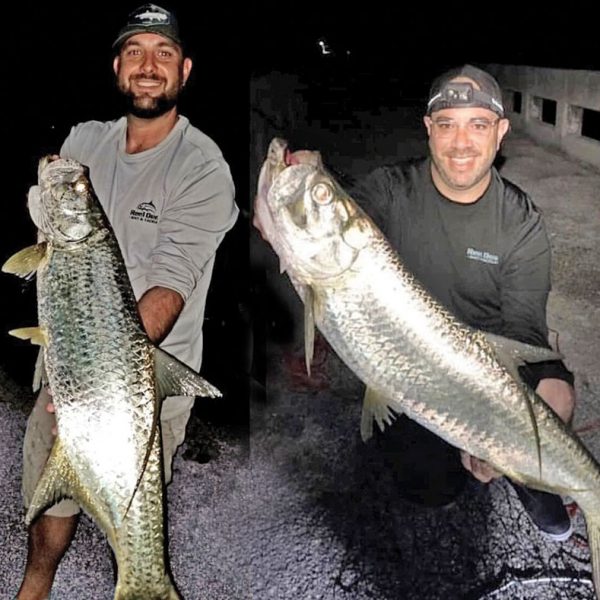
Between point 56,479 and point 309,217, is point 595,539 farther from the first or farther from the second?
point 56,479

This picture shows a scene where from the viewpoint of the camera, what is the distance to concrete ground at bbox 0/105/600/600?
3.62 meters

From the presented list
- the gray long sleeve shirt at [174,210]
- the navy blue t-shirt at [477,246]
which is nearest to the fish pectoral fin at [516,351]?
the navy blue t-shirt at [477,246]

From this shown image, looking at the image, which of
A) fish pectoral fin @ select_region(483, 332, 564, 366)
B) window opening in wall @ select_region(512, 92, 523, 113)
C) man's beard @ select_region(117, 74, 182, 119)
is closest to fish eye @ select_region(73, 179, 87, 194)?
man's beard @ select_region(117, 74, 182, 119)

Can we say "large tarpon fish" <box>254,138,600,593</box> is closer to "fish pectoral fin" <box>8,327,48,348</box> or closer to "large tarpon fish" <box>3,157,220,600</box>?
"large tarpon fish" <box>3,157,220,600</box>

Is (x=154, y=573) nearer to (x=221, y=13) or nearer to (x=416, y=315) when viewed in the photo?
(x=416, y=315)

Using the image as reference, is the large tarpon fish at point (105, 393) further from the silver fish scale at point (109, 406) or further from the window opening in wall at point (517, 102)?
the window opening in wall at point (517, 102)

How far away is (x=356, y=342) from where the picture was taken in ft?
9.82

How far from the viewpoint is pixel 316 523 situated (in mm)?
3973

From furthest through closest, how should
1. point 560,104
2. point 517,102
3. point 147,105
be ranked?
point 517,102, point 560,104, point 147,105

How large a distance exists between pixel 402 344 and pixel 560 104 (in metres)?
10.2

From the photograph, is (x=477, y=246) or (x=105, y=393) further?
(x=477, y=246)

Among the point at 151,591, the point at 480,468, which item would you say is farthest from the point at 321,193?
the point at 480,468

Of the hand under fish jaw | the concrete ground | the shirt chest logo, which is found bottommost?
the concrete ground

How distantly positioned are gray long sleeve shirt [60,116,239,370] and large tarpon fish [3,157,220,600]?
A: 0.44 metres
